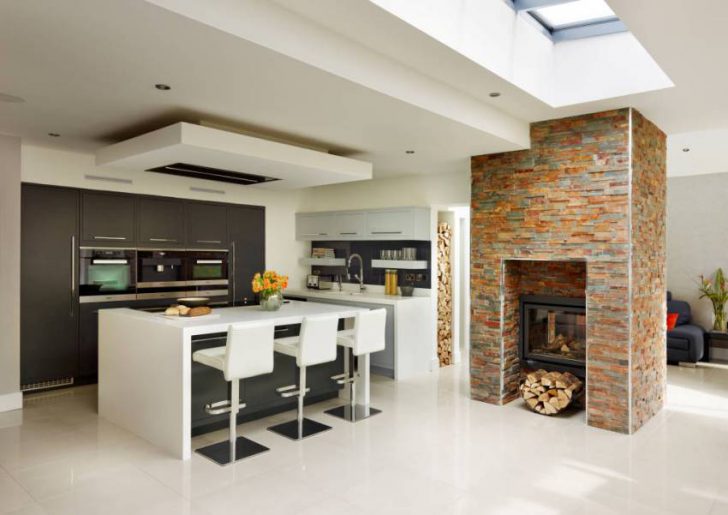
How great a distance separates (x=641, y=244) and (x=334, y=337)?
2.74m

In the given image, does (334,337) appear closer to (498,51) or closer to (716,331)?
(498,51)

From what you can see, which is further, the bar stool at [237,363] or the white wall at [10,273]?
the white wall at [10,273]

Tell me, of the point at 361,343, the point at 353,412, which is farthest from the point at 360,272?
the point at 353,412

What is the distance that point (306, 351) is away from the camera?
4148mm

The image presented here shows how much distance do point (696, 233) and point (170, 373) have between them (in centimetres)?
742

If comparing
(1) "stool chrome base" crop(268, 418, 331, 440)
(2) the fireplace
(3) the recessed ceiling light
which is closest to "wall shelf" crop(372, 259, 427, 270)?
(2) the fireplace

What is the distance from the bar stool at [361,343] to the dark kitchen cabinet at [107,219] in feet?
9.42

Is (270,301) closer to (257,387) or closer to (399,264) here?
(257,387)

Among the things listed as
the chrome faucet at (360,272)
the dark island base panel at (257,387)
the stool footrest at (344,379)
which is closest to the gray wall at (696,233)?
the chrome faucet at (360,272)

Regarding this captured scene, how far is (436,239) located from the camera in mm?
6707

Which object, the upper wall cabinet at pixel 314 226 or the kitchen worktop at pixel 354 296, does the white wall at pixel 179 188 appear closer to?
the upper wall cabinet at pixel 314 226

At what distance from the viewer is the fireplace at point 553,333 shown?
500cm

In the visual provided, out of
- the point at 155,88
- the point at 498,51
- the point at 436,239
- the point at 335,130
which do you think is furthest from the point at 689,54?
the point at 436,239

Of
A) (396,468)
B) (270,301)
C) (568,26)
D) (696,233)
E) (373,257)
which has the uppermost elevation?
(568,26)
